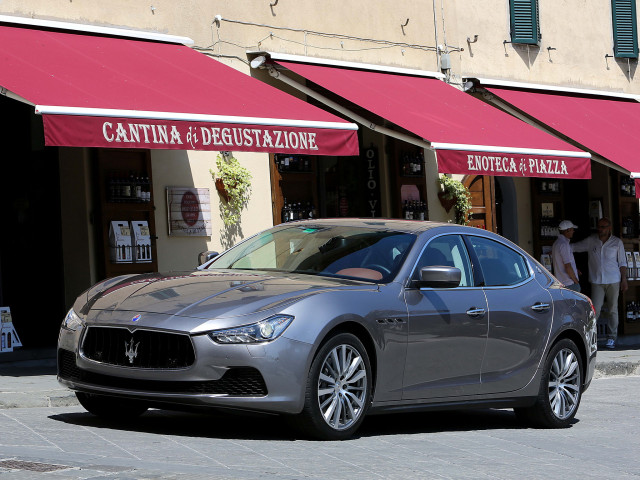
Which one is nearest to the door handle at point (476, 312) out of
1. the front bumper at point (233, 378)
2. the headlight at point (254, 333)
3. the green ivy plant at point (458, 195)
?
the front bumper at point (233, 378)

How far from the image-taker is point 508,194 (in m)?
21.1

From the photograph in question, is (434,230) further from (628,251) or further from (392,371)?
(628,251)

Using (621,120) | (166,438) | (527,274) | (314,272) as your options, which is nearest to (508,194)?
(621,120)

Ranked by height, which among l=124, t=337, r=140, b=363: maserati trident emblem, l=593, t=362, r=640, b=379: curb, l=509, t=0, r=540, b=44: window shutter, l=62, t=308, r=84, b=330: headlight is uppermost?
l=509, t=0, r=540, b=44: window shutter

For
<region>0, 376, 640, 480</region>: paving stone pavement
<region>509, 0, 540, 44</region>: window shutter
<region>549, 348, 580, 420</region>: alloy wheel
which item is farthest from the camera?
<region>509, 0, 540, 44</region>: window shutter

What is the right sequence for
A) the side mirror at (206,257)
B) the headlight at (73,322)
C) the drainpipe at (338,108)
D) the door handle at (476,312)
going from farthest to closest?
the drainpipe at (338,108) → the side mirror at (206,257) → the door handle at (476,312) → the headlight at (73,322)

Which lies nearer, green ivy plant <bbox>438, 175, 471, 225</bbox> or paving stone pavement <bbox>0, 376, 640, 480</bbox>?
paving stone pavement <bbox>0, 376, 640, 480</bbox>

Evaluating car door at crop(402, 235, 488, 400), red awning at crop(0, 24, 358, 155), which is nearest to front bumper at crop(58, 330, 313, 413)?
car door at crop(402, 235, 488, 400)

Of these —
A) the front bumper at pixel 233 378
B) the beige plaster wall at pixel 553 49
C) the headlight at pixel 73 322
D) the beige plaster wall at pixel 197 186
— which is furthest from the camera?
the beige plaster wall at pixel 553 49

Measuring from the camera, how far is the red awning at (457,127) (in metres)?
15.0

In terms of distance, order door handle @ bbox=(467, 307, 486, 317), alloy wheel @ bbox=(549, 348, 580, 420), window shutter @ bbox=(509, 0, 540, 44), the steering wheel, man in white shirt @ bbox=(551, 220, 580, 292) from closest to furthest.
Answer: the steering wheel, door handle @ bbox=(467, 307, 486, 317), alloy wheel @ bbox=(549, 348, 580, 420), man in white shirt @ bbox=(551, 220, 580, 292), window shutter @ bbox=(509, 0, 540, 44)

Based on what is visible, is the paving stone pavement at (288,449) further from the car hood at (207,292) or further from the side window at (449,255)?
the side window at (449,255)

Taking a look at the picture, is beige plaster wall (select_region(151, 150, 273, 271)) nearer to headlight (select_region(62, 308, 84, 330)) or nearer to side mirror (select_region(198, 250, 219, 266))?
side mirror (select_region(198, 250, 219, 266))

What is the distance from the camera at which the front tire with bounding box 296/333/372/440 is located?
7566mm
